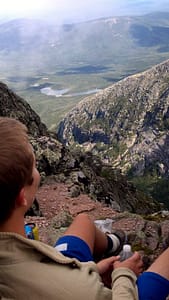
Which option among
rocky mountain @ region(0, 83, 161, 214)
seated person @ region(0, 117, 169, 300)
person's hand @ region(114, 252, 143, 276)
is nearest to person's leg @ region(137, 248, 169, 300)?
person's hand @ region(114, 252, 143, 276)

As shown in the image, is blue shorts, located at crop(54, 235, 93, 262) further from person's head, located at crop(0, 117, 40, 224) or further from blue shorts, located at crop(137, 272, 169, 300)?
person's head, located at crop(0, 117, 40, 224)

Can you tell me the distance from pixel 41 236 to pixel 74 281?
638 centimetres

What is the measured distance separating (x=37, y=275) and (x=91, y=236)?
2.46 m

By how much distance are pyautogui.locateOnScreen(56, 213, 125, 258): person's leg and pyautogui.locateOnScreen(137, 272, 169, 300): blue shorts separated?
3.54ft

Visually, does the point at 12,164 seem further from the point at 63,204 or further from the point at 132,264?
the point at 63,204

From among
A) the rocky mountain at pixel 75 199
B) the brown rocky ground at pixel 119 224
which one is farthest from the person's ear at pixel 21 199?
the brown rocky ground at pixel 119 224

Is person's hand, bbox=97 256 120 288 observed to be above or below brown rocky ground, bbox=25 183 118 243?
above

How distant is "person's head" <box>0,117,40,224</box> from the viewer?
3.58m

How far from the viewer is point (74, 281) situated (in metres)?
4.07

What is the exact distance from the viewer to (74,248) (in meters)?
5.74

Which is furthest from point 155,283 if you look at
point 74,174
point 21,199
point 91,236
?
point 74,174

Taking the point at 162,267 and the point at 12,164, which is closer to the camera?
the point at 12,164

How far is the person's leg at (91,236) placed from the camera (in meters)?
6.16

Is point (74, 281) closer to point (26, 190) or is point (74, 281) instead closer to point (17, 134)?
point (26, 190)
